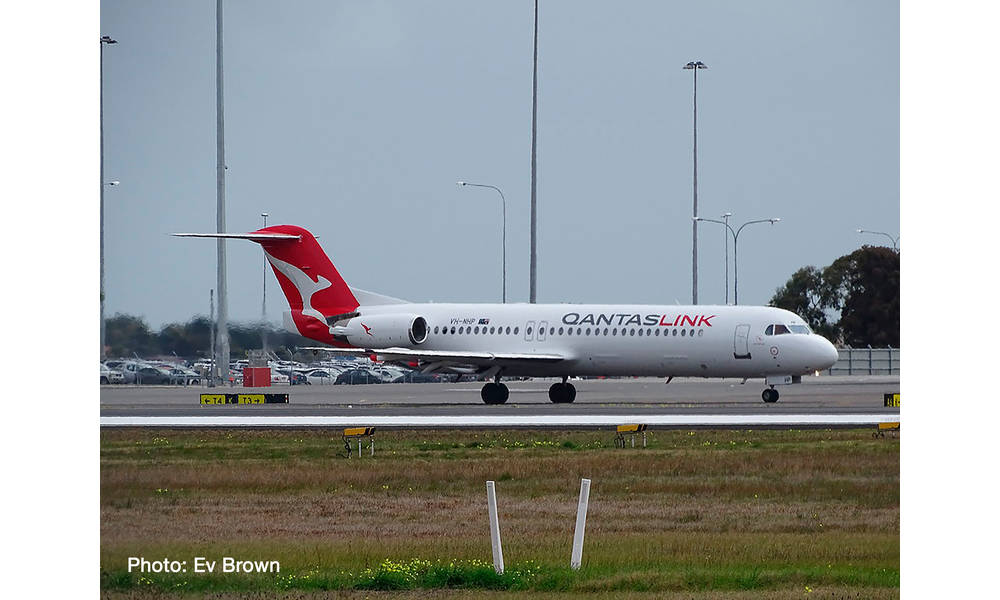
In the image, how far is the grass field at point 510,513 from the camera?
1412 centimetres

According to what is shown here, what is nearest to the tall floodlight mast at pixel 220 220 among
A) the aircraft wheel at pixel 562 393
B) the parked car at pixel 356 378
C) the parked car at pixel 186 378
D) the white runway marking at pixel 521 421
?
the white runway marking at pixel 521 421

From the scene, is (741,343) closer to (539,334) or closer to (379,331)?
(539,334)

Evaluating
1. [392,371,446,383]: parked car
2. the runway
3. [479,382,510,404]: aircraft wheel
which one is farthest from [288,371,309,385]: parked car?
[479,382,510,404]: aircraft wheel

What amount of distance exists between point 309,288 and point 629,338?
11.2 m

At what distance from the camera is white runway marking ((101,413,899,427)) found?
100 ft

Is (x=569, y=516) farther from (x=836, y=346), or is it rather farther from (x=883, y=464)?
(x=836, y=346)

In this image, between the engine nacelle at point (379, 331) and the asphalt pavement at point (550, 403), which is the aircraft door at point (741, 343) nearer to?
the asphalt pavement at point (550, 403)

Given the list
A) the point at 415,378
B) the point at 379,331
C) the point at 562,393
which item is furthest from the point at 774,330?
the point at 415,378

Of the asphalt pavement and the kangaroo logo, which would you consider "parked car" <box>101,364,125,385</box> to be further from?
the kangaroo logo

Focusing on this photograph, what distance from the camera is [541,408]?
44.8 meters

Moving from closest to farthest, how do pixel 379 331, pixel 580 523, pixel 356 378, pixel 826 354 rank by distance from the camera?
pixel 580 523, pixel 826 354, pixel 379 331, pixel 356 378

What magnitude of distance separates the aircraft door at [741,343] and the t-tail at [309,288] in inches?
518

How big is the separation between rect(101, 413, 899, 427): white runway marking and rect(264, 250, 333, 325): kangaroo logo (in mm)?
15832
